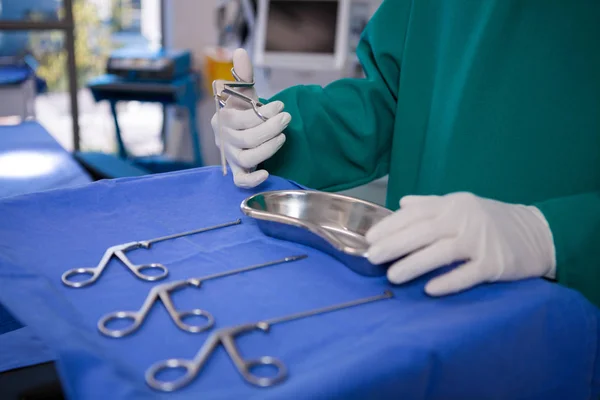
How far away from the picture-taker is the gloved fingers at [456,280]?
0.66 m

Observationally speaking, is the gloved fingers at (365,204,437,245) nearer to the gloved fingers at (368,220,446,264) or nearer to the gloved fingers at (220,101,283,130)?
the gloved fingers at (368,220,446,264)

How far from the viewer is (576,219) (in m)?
0.76

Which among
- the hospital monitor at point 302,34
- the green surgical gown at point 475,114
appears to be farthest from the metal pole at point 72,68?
the green surgical gown at point 475,114

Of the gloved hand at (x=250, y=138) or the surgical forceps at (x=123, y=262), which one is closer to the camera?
the surgical forceps at (x=123, y=262)

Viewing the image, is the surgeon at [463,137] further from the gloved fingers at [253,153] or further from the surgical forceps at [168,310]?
the surgical forceps at [168,310]

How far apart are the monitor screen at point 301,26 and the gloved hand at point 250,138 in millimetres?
1710

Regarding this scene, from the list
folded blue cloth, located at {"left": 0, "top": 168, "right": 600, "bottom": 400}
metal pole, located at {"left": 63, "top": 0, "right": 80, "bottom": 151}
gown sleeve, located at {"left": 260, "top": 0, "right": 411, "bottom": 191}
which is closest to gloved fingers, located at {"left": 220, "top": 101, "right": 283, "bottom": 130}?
gown sleeve, located at {"left": 260, "top": 0, "right": 411, "bottom": 191}

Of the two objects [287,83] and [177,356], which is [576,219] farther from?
[287,83]

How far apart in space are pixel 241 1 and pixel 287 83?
2.54ft

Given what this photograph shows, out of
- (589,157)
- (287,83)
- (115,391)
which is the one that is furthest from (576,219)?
(287,83)

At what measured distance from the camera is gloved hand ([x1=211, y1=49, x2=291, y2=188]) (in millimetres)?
984

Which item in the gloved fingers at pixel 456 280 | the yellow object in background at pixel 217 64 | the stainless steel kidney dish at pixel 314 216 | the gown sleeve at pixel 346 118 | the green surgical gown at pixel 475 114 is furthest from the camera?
the yellow object in background at pixel 217 64

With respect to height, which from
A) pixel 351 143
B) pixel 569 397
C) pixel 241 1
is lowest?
pixel 569 397

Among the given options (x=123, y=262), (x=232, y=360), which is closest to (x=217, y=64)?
(x=123, y=262)
